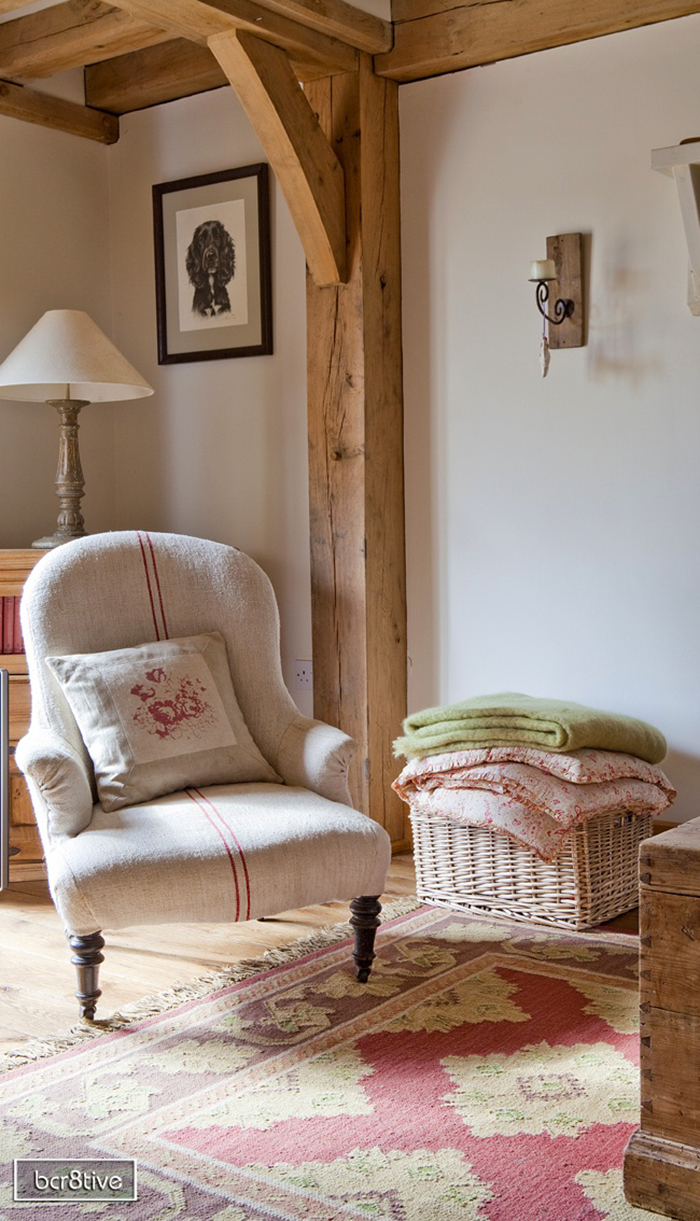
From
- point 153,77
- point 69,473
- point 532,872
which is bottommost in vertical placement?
point 532,872

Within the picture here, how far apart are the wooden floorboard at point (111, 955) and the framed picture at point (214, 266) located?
1.75m

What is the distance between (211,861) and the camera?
231 cm

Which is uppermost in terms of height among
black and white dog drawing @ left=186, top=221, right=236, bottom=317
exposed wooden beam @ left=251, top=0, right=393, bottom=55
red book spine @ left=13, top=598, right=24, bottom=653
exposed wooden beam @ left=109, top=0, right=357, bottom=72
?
exposed wooden beam @ left=251, top=0, right=393, bottom=55

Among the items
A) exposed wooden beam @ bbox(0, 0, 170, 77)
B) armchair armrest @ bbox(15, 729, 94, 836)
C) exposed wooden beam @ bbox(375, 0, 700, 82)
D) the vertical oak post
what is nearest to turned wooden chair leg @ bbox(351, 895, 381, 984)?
armchair armrest @ bbox(15, 729, 94, 836)

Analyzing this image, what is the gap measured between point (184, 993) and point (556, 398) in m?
1.78

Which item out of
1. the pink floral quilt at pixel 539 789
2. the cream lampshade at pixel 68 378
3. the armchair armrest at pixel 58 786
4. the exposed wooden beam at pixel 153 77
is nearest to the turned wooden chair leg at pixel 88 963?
the armchair armrest at pixel 58 786

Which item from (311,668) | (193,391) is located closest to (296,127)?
(193,391)

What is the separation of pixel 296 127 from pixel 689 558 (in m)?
1.50

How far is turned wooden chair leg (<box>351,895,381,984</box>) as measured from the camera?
2.54 meters

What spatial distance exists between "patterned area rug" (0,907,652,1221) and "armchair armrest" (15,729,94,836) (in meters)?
0.40

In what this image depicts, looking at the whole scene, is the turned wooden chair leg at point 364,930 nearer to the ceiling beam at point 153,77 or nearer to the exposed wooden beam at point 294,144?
the exposed wooden beam at point 294,144

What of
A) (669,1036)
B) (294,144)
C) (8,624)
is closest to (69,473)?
(8,624)

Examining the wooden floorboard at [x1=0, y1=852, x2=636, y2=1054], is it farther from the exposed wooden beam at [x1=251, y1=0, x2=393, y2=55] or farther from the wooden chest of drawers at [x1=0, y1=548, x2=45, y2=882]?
the exposed wooden beam at [x1=251, y1=0, x2=393, y2=55]
